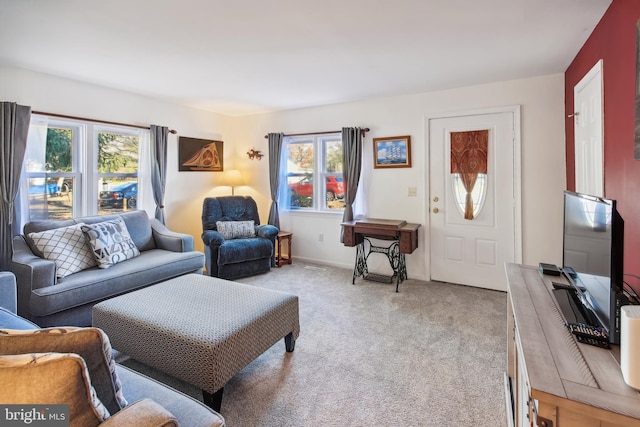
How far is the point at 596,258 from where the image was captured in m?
1.26

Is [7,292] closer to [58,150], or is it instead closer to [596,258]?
[58,150]

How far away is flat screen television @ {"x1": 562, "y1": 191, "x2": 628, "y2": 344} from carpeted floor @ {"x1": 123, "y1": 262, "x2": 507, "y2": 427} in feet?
2.61

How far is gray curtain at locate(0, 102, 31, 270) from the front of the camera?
288 cm

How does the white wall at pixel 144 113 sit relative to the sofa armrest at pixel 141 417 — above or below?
above

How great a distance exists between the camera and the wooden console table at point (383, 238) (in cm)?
365

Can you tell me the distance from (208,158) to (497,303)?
4.28 metres

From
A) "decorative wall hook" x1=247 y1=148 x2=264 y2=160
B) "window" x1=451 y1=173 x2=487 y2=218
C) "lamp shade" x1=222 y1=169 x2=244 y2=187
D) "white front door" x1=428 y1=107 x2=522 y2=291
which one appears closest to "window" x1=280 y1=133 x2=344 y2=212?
"decorative wall hook" x1=247 y1=148 x2=264 y2=160

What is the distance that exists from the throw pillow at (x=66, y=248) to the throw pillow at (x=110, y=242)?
7cm

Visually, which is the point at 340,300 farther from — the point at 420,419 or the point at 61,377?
the point at 61,377

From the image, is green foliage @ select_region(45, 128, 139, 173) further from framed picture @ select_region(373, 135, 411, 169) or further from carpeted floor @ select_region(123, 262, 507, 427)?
framed picture @ select_region(373, 135, 411, 169)

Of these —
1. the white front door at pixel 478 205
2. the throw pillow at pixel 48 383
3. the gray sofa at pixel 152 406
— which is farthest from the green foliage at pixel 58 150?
the white front door at pixel 478 205

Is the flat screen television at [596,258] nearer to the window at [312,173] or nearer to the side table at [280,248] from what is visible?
the window at [312,173]

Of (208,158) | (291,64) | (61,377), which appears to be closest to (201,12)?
(291,64)

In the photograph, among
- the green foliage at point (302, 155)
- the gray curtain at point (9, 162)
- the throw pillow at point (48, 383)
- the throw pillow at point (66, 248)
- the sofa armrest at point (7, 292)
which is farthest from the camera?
the green foliage at point (302, 155)
